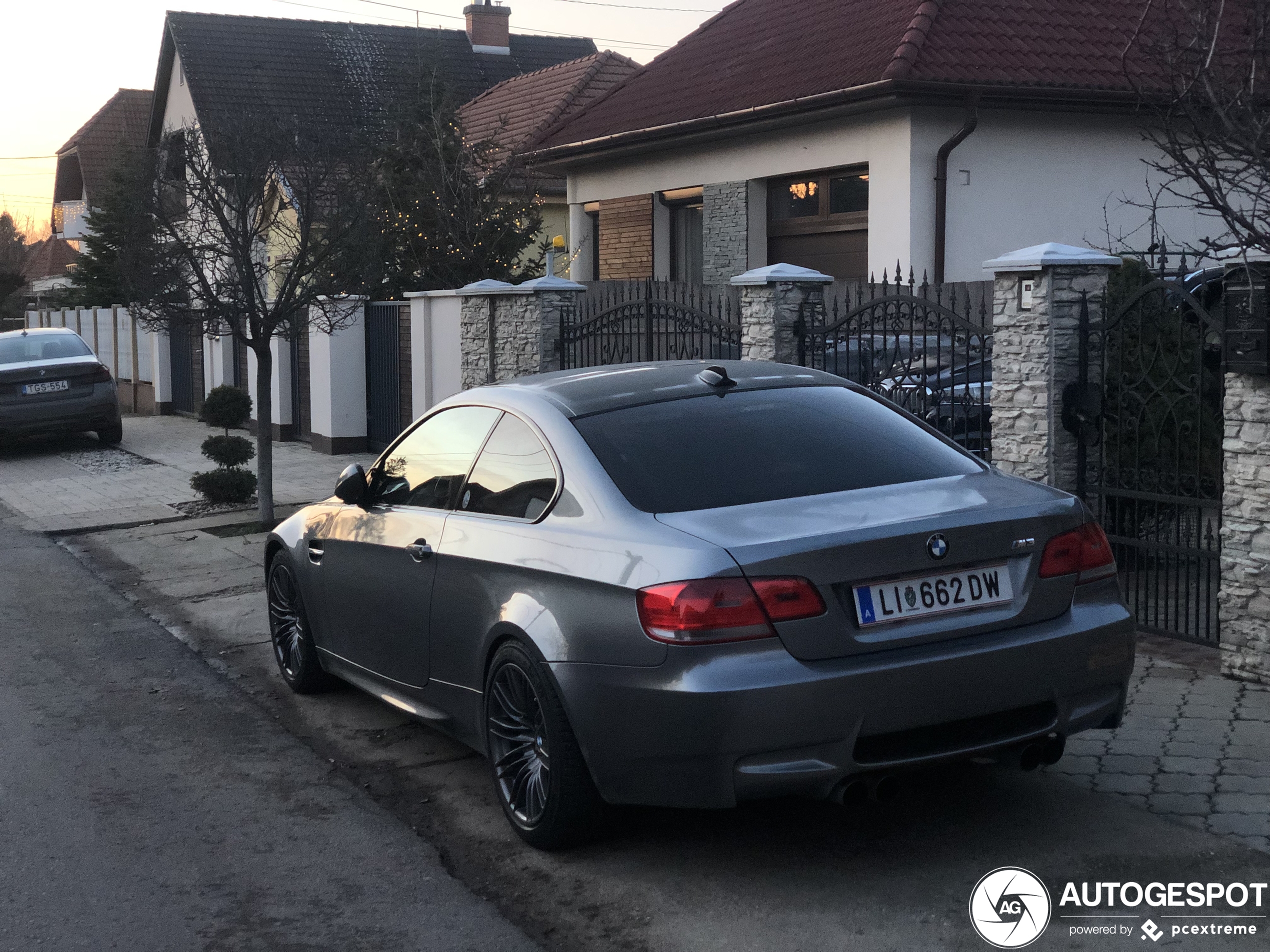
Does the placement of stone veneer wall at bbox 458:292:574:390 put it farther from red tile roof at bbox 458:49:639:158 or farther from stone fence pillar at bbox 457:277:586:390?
red tile roof at bbox 458:49:639:158

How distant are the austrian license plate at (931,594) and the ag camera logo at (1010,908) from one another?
822 millimetres

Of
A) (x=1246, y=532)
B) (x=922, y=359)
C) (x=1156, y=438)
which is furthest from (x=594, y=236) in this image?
(x=1246, y=532)

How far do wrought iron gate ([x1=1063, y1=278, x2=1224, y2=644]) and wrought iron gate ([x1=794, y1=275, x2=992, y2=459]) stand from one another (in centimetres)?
79

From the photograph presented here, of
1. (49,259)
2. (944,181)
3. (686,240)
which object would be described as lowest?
(686,240)

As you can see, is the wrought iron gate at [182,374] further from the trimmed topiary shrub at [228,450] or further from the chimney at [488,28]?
the chimney at [488,28]

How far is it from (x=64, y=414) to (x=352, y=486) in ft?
48.0

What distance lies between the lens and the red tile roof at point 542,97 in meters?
29.0

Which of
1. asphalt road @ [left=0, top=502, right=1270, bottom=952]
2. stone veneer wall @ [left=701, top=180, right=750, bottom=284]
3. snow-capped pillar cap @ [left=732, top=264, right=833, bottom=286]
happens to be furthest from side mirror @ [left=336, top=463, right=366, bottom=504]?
stone veneer wall @ [left=701, top=180, right=750, bottom=284]

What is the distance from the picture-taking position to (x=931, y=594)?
424cm

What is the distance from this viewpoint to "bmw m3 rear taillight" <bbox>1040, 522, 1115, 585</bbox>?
4465 millimetres

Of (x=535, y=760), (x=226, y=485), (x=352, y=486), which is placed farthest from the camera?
(x=226, y=485)

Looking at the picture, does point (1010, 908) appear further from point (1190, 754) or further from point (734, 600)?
point (1190, 754)

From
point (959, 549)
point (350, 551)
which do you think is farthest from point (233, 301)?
point (959, 549)

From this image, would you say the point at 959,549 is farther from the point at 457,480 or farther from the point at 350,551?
the point at 350,551
